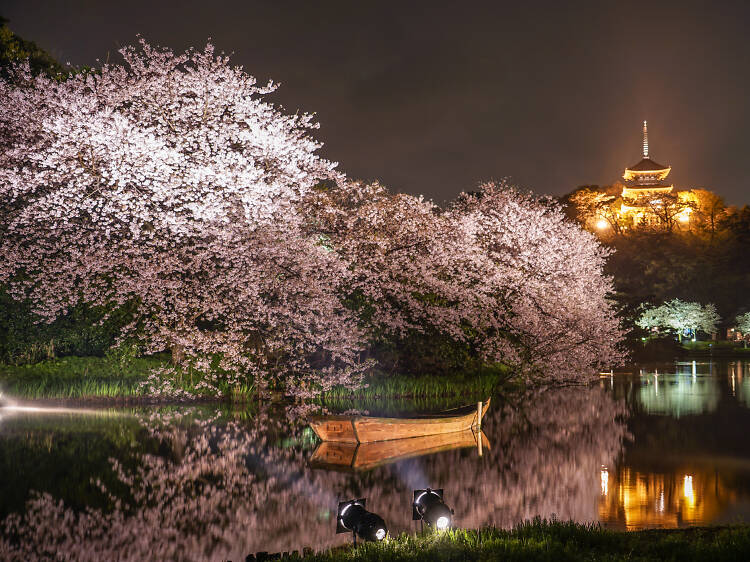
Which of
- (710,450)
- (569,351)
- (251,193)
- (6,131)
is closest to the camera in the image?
(710,450)

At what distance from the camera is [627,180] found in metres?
119

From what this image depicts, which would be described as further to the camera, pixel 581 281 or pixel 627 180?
pixel 627 180

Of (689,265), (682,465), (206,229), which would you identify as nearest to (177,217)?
(206,229)

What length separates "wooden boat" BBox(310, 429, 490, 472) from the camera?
54.3ft

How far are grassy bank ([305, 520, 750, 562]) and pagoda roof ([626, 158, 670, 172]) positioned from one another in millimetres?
119618

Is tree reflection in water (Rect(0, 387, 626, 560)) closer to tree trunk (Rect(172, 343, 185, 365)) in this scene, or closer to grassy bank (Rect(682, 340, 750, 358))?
tree trunk (Rect(172, 343, 185, 365))

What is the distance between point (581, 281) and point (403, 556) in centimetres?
3011

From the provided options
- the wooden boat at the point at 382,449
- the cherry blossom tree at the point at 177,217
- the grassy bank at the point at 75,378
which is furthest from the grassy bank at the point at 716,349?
the grassy bank at the point at 75,378

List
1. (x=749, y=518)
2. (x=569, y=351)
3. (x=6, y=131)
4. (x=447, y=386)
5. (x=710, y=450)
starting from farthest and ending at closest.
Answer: (x=569, y=351), (x=447, y=386), (x=6, y=131), (x=710, y=450), (x=749, y=518)

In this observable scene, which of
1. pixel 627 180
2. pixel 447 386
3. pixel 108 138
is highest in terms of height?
pixel 627 180

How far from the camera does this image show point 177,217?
2420cm

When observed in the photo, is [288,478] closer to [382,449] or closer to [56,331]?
[382,449]

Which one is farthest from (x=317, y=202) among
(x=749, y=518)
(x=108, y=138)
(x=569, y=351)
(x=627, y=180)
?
(x=627, y=180)

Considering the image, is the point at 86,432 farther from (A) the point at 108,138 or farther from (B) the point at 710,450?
(B) the point at 710,450
